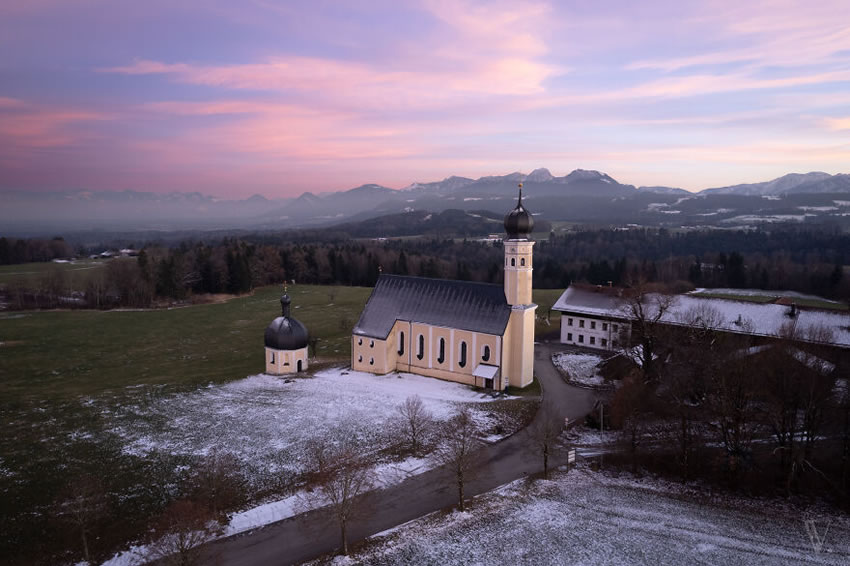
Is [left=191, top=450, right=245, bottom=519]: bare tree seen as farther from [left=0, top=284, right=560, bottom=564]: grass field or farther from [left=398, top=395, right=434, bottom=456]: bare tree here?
[left=398, top=395, right=434, bottom=456]: bare tree

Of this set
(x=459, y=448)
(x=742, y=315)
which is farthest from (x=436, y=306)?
(x=742, y=315)

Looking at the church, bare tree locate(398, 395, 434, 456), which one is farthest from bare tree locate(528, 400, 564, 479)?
bare tree locate(398, 395, 434, 456)

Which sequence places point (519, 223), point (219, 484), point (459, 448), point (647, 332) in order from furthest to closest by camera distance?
point (519, 223) → point (647, 332) → point (459, 448) → point (219, 484)

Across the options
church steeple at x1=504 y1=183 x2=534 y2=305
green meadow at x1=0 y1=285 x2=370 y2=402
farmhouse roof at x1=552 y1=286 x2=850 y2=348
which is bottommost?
green meadow at x1=0 y1=285 x2=370 y2=402

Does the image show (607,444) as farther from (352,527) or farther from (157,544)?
(157,544)

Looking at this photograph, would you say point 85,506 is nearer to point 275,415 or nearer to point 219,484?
point 219,484

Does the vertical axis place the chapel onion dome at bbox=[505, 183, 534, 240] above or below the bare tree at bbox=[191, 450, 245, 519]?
above

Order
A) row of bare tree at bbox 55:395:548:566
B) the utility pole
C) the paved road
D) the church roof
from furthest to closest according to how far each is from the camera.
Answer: the church roof
the utility pole
the paved road
row of bare tree at bbox 55:395:548:566
